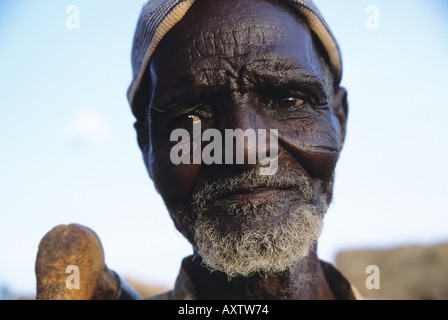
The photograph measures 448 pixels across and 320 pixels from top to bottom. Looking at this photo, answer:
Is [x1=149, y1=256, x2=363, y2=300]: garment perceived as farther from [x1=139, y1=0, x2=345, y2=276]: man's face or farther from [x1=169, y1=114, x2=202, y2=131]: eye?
[x1=169, y1=114, x2=202, y2=131]: eye

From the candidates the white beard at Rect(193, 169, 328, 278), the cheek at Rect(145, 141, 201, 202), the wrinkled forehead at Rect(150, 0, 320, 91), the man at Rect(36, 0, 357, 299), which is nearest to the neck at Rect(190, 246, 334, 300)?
the man at Rect(36, 0, 357, 299)

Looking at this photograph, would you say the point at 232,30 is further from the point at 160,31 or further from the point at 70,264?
the point at 70,264

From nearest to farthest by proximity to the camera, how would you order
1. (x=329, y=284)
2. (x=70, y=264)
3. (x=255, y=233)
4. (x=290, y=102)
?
(x=255, y=233) → (x=70, y=264) → (x=290, y=102) → (x=329, y=284)

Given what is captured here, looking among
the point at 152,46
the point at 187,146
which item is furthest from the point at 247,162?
the point at 152,46

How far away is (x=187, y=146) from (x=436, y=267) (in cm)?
597

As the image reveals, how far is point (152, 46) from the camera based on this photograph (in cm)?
192

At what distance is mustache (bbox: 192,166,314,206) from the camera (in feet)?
5.15

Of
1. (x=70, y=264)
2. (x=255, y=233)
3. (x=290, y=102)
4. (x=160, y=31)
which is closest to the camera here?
(x=255, y=233)

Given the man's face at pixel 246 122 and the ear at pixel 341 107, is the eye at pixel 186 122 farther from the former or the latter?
the ear at pixel 341 107

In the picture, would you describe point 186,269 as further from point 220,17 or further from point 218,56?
point 220,17

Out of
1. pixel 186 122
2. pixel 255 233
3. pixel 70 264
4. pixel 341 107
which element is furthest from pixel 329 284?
pixel 70 264

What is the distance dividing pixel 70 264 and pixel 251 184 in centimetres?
84

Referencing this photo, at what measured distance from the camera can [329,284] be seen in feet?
7.04

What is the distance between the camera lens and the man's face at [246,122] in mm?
1573
